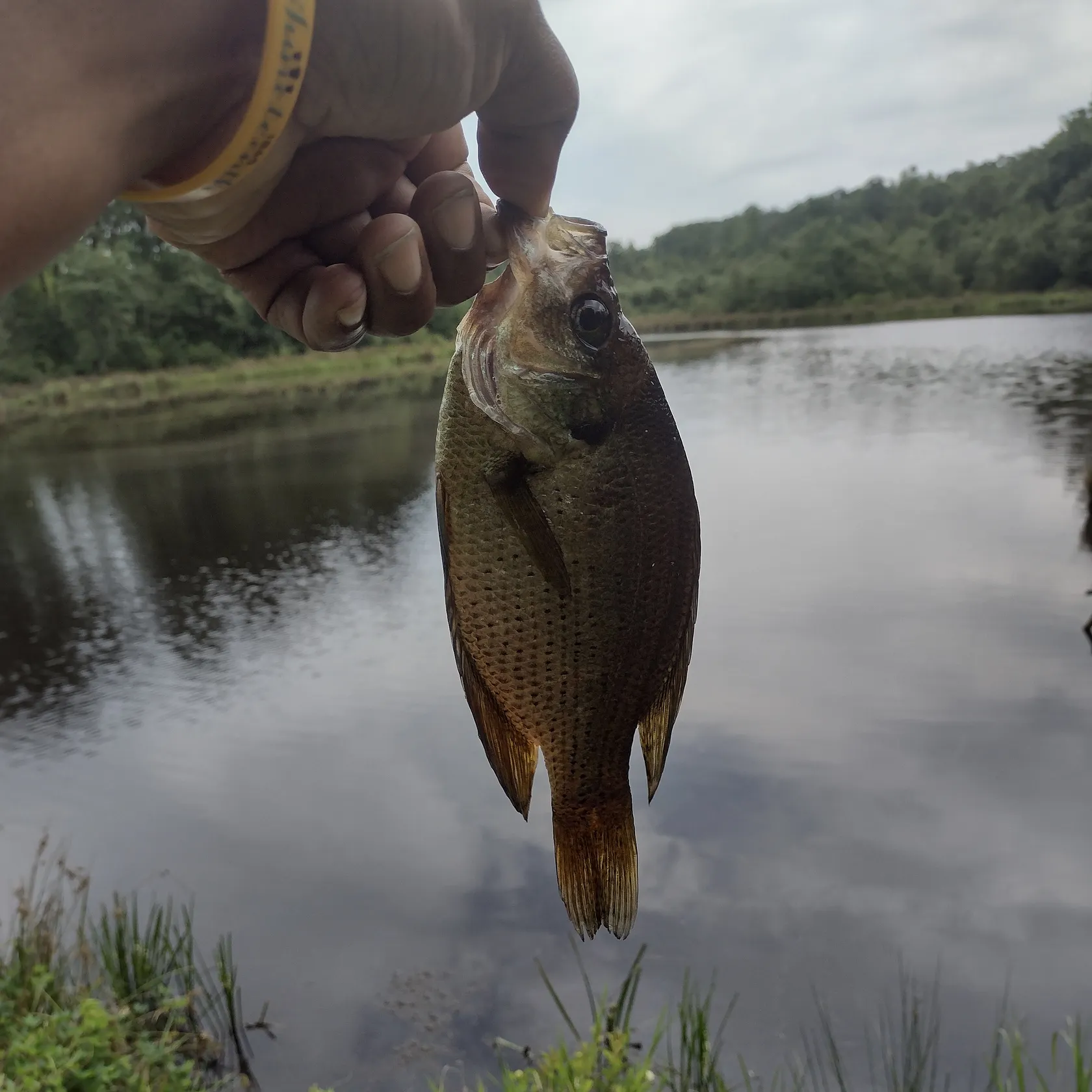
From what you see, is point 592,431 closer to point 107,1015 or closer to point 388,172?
point 388,172

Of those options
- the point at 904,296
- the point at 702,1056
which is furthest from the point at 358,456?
the point at 904,296

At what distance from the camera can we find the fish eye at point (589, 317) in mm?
1818

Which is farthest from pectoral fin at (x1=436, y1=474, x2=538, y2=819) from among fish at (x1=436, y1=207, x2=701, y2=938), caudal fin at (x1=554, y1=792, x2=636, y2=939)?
caudal fin at (x1=554, y1=792, x2=636, y2=939)

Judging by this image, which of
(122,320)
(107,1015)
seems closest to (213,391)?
(122,320)

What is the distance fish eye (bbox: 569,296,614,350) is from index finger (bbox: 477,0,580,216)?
12.3 inches

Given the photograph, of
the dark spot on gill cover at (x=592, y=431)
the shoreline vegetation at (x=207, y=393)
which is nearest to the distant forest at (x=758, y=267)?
the shoreline vegetation at (x=207, y=393)

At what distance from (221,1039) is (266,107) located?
6.35 m

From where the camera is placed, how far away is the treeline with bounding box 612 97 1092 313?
73188 mm

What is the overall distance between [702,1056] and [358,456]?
79.8 ft

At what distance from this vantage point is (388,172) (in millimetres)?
2334

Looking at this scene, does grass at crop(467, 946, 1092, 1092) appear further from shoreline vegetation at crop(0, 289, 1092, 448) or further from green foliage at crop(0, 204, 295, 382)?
→ green foliage at crop(0, 204, 295, 382)

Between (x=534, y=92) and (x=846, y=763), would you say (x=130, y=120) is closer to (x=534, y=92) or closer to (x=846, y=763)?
(x=534, y=92)

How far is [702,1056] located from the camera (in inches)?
175

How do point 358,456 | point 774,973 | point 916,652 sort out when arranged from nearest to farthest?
point 774,973 < point 916,652 < point 358,456
